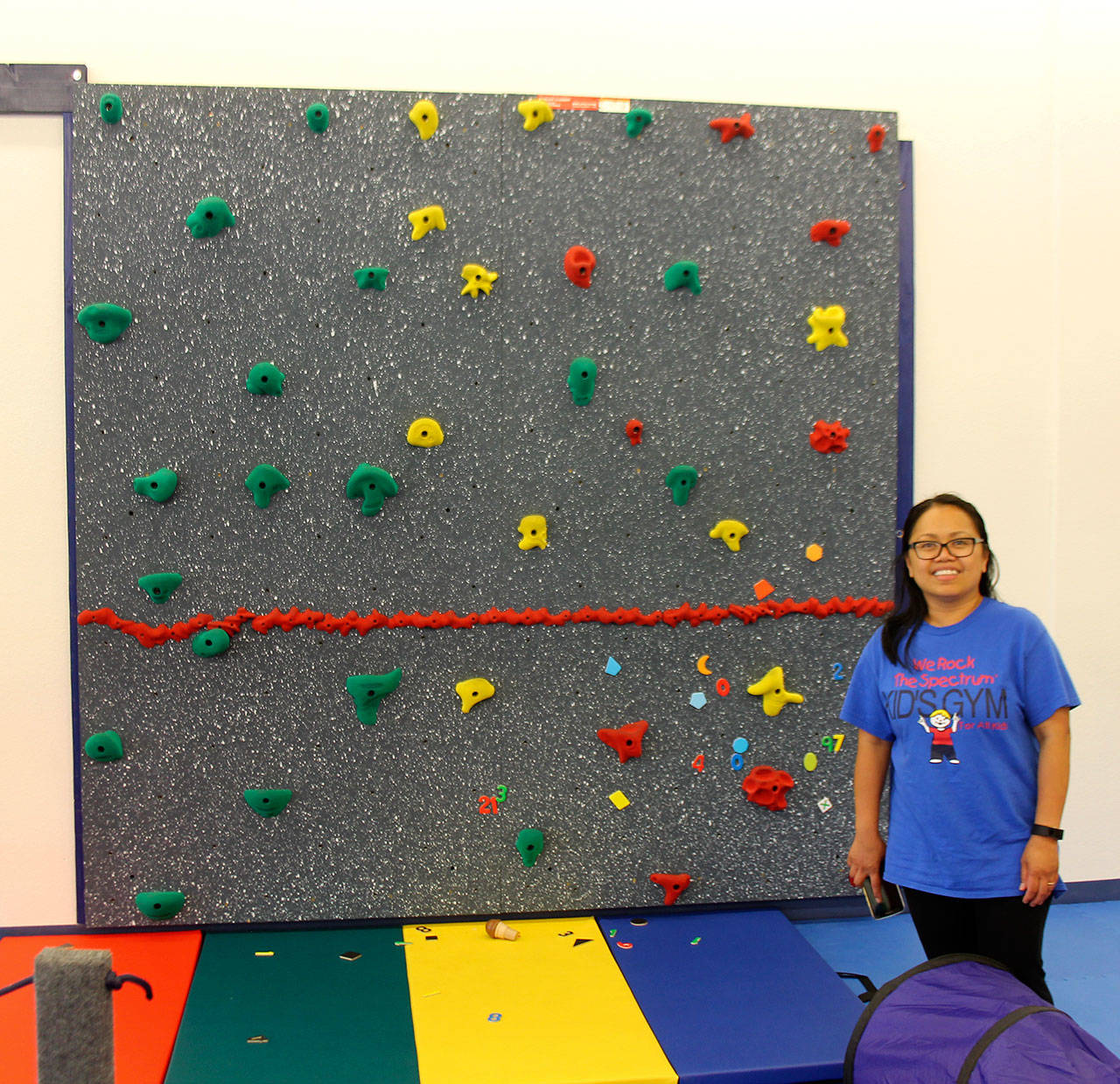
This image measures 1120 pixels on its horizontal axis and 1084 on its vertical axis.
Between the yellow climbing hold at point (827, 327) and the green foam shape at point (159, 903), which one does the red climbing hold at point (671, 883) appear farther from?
the yellow climbing hold at point (827, 327)

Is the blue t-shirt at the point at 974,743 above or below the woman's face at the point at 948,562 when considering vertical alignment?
below

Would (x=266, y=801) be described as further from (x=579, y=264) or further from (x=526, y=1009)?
(x=579, y=264)

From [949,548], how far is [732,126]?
124 cm

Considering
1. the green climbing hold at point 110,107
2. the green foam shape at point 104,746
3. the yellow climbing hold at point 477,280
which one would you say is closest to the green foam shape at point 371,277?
the yellow climbing hold at point 477,280

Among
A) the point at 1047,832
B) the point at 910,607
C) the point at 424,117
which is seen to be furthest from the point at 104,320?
the point at 1047,832

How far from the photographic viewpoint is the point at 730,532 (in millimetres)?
2201

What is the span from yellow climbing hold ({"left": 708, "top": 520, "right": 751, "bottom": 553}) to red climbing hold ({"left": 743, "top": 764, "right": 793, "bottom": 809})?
21.7 inches

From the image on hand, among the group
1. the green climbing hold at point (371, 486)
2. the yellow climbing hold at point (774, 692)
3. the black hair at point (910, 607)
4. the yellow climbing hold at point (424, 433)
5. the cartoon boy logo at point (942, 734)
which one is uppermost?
the yellow climbing hold at point (424, 433)

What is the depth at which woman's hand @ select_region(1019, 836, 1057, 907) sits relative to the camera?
1.39m

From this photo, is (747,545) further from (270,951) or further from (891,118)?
(270,951)

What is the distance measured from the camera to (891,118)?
2.22 metres

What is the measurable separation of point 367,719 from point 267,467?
0.63 m

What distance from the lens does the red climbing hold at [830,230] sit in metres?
2.20

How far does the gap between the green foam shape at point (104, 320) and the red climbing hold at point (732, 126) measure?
4.76 ft
